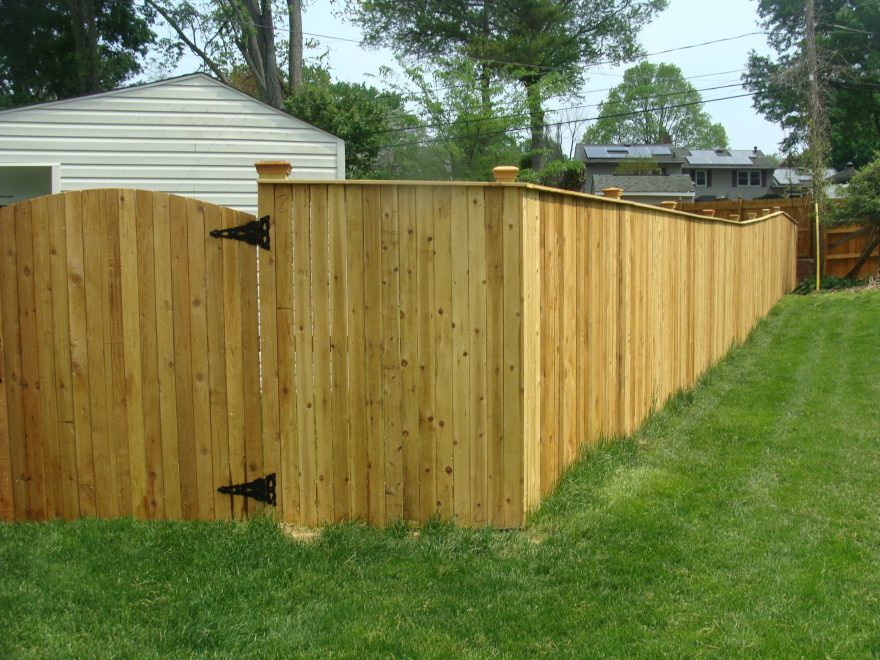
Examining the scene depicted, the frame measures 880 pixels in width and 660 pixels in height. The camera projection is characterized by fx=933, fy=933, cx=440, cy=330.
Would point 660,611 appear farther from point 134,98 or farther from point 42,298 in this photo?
point 134,98

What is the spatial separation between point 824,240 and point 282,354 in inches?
749

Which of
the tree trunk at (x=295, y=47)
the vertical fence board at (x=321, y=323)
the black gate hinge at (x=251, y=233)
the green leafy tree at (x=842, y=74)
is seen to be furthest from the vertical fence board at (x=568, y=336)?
the green leafy tree at (x=842, y=74)

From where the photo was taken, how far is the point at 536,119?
28.0m

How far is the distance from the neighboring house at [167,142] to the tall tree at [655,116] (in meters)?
57.2

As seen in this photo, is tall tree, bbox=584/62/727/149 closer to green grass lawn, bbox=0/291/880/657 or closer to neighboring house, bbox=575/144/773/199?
neighboring house, bbox=575/144/773/199

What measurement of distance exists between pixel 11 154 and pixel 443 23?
2272 cm

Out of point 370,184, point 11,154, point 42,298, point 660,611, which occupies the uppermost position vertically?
point 11,154

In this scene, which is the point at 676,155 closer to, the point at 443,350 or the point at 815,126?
the point at 815,126

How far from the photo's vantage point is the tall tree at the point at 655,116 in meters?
70.1

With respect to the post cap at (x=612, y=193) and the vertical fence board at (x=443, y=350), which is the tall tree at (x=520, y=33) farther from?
the vertical fence board at (x=443, y=350)

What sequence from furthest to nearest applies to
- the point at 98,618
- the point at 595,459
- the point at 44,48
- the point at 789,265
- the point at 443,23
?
the point at 443,23, the point at 44,48, the point at 789,265, the point at 595,459, the point at 98,618

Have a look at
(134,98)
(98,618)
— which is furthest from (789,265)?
(98,618)

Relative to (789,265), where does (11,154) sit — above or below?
above

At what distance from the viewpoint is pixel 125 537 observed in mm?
4535
